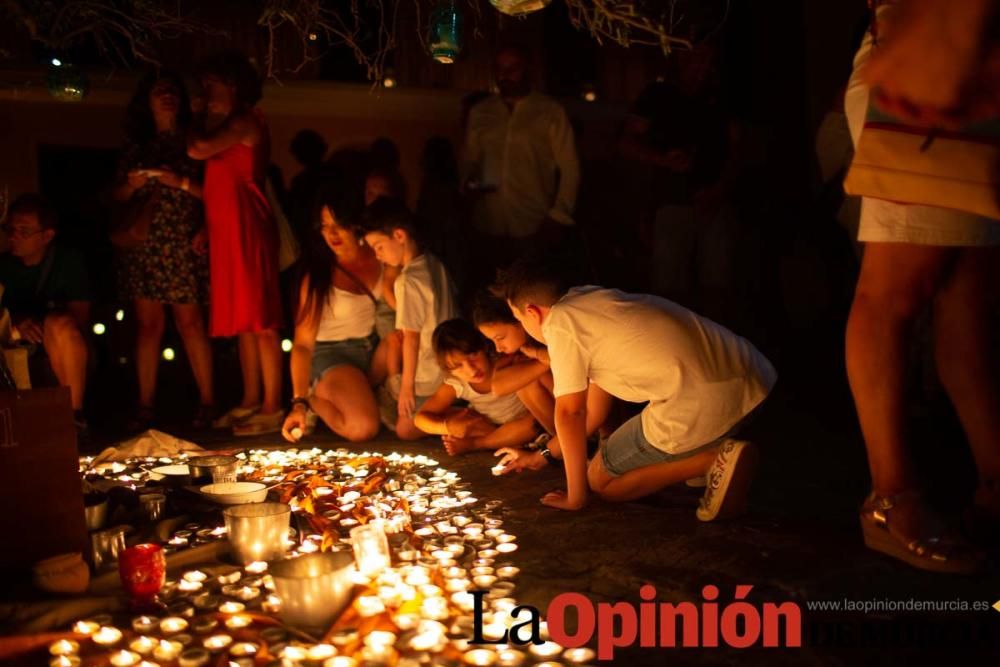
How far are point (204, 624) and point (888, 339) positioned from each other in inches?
76.5

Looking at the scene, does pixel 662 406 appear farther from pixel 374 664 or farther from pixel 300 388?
pixel 300 388

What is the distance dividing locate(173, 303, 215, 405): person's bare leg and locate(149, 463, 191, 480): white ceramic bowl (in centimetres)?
161

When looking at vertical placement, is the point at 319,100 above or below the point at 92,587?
above

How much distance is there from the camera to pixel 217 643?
2.13 m

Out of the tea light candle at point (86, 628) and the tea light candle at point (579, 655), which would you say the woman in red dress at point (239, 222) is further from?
the tea light candle at point (579, 655)

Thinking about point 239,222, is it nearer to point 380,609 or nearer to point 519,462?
point 519,462

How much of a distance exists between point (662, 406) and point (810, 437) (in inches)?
57.9

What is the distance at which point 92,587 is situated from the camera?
2500mm

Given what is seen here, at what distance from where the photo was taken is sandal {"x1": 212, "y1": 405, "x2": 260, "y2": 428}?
514cm

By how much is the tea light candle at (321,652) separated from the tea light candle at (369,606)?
0.17m

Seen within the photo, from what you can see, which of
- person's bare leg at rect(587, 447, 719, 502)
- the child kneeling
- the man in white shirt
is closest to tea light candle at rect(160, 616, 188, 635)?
person's bare leg at rect(587, 447, 719, 502)

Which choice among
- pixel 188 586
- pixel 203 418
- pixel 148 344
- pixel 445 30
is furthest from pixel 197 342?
pixel 188 586

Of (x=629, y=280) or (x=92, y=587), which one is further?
(x=629, y=280)

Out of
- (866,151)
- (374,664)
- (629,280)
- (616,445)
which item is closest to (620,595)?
(374,664)
